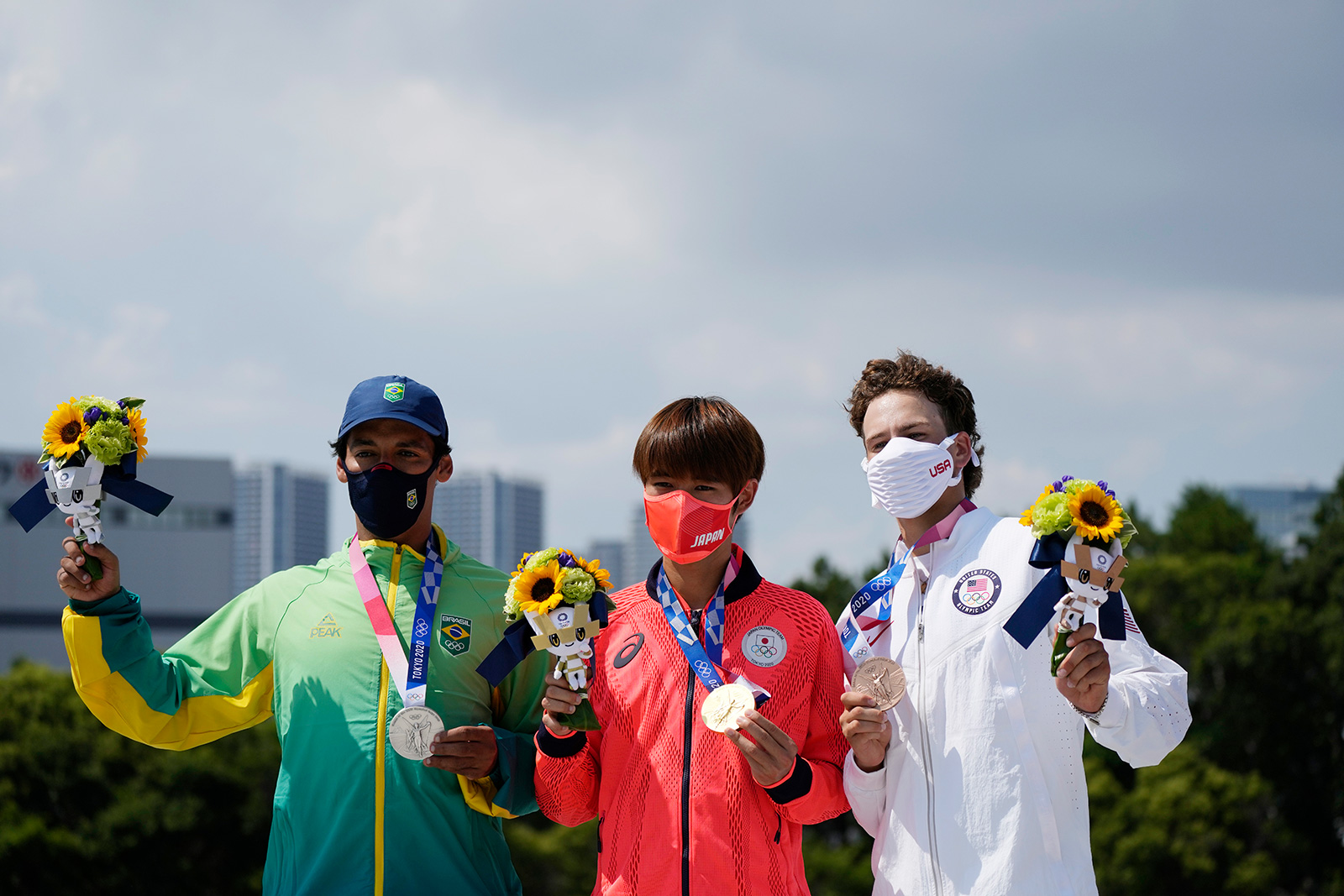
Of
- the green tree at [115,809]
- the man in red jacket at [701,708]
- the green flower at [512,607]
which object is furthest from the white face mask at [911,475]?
the green tree at [115,809]

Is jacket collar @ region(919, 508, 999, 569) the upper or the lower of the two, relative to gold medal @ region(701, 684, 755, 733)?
upper

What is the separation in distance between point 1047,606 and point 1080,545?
27 cm

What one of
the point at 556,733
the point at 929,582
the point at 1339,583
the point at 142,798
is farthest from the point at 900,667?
the point at 1339,583

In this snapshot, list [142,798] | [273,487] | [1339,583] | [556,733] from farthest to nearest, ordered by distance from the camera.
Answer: [273,487] < [1339,583] < [142,798] < [556,733]

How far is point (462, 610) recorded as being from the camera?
5.04 metres

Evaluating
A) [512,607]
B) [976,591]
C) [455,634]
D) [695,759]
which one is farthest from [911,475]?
[455,634]

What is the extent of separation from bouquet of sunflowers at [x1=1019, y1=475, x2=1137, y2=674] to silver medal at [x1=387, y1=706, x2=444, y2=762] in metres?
2.28

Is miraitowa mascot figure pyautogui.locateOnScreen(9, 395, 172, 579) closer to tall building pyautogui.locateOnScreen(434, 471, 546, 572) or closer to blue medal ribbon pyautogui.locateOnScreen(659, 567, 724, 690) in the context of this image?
blue medal ribbon pyautogui.locateOnScreen(659, 567, 724, 690)

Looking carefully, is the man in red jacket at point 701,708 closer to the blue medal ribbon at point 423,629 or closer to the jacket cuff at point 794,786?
the jacket cuff at point 794,786

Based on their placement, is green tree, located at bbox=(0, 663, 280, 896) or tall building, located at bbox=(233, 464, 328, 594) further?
tall building, located at bbox=(233, 464, 328, 594)

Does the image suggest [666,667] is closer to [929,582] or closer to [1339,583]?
[929,582]

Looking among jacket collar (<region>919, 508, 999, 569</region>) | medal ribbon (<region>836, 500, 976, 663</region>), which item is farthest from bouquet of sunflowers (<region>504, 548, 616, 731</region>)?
jacket collar (<region>919, 508, 999, 569</region>)

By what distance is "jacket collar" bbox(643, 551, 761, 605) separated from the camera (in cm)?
482

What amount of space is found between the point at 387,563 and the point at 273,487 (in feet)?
518
